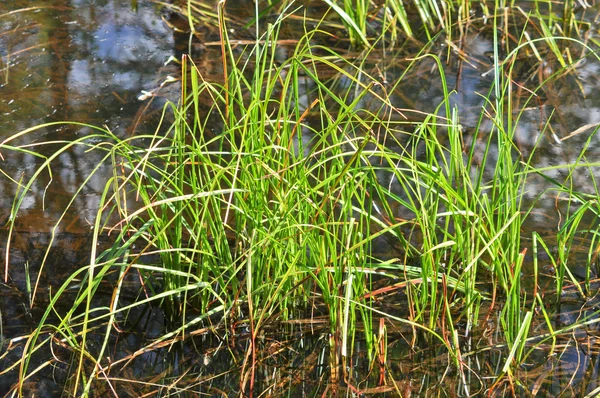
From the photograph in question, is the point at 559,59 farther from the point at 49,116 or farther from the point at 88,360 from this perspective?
the point at 88,360

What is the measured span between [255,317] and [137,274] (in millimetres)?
417

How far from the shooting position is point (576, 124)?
280cm

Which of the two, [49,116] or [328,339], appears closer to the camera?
[328,339]

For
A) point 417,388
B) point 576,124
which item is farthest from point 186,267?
point 576,124

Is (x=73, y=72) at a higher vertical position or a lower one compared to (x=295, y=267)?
lower

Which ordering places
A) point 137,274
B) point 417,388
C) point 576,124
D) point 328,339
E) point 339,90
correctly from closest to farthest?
point 417,388 < point 328,339 < point 137,274 < point 576,124 < point 339,90

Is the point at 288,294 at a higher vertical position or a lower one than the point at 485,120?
higher

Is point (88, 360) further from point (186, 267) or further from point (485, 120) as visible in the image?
point (485, 120)

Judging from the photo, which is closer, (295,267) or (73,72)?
(295,267)

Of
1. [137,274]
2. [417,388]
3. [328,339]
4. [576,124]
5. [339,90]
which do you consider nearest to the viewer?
[417,388]

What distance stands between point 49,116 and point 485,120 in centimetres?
161

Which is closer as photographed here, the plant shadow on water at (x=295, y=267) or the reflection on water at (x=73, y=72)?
the plant shadow on water at (x=295, y=267)

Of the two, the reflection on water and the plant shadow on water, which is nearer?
the plant shadow on water

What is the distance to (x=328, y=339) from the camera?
1919 mm
